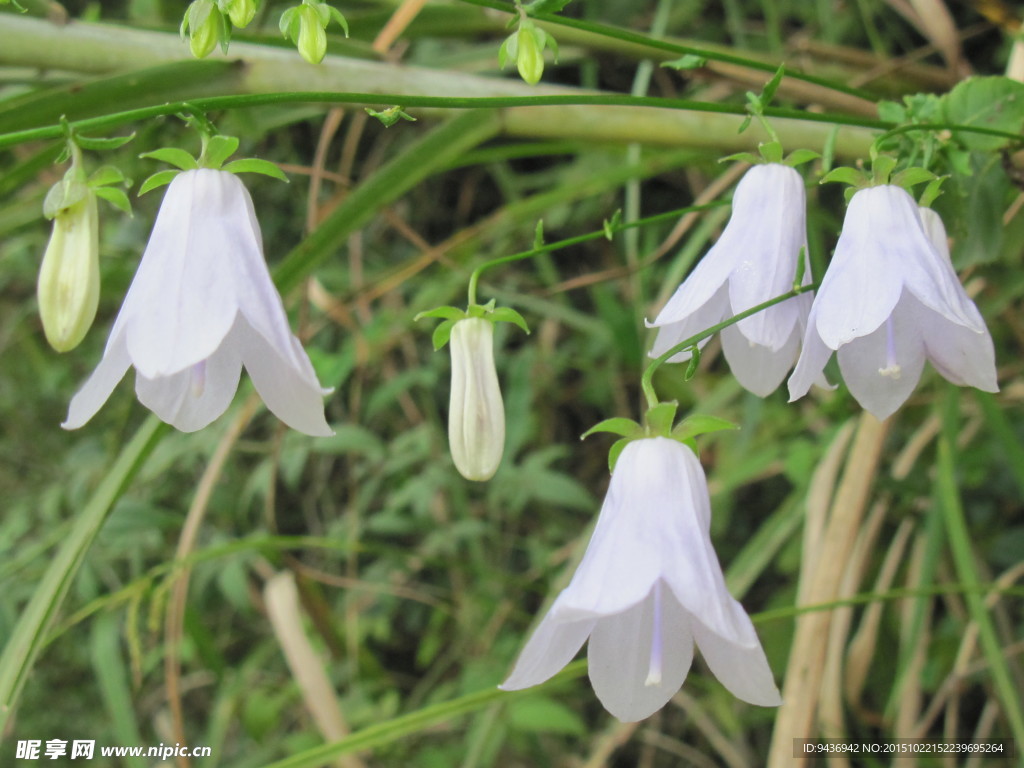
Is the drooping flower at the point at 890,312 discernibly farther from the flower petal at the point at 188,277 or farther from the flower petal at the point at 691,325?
the flower petal at the point at 188,277

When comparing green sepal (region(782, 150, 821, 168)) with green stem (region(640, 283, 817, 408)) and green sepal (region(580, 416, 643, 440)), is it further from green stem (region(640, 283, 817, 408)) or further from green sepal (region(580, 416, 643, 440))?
green sepal (region(580, 416, 643, 440))

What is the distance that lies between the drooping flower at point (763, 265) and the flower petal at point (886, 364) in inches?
2.0

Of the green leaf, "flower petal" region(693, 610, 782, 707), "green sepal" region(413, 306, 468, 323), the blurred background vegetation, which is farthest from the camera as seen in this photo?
the blurred background vegetation

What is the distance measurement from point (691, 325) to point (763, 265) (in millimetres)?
90

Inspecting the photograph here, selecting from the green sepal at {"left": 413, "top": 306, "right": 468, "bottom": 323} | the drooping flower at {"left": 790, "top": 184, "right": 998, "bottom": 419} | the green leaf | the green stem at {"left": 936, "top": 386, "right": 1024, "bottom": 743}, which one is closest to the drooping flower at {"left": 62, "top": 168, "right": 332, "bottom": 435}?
the green sepal at {"left": 413, "top": 306, "right": 468, "bottom": 323}

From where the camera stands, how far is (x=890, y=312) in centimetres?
65

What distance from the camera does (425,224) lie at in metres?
2.12

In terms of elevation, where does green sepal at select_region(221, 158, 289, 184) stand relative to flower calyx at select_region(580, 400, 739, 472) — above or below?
above

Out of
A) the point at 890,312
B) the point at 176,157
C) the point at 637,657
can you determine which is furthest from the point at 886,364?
the point at 176,157

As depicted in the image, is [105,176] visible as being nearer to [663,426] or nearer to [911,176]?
[663,426]

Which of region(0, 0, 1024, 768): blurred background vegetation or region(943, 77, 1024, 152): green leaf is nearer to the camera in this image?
region(943, 77, 1024, 152): green leaf

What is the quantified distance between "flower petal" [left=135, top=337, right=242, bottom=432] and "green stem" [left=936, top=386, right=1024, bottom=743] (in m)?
0.80

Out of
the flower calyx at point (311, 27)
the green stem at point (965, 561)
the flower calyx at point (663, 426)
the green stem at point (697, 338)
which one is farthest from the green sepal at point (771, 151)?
the green stem at point (965, 561)

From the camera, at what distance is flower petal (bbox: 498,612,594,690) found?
0.59 m
